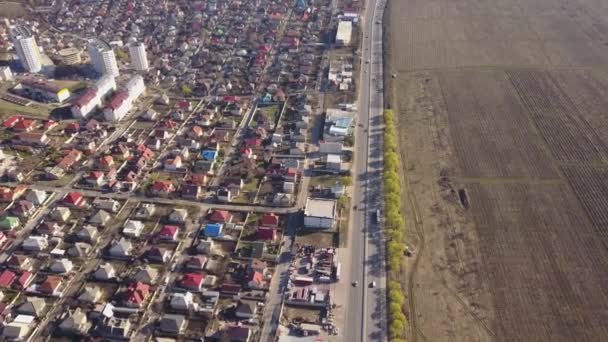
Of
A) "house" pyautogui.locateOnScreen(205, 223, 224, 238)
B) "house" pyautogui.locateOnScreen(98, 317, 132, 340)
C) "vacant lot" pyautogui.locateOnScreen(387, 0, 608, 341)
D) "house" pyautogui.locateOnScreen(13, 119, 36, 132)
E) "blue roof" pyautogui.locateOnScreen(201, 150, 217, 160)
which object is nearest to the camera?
"house" pyautogui.locateOnScreen(98, 317, 132, 340)

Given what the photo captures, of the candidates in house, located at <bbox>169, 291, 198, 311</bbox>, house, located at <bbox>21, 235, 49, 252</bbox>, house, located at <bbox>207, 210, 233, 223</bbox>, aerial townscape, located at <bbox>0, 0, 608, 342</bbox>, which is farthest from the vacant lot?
house, located at <bbox>21, 235, 49, 252</bbox>

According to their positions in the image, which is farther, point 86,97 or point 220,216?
point 86,97

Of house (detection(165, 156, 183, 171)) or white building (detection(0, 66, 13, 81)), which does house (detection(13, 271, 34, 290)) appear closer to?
house (detection(165, 156, 183, 171))

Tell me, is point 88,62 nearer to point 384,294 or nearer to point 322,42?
point 322,42

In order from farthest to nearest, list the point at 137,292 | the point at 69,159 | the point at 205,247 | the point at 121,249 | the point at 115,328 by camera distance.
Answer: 1. the point at 69,159
2. the point at 205,247
3. the point at 121,249
4. the point at 137,292
5. the point at 115,328

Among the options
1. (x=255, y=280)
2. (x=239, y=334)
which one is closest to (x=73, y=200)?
(x=255, y=280)

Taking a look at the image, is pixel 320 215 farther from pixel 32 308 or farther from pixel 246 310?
pixel 32 308

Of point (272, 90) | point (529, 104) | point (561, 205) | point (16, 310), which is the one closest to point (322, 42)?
point (272, 90)
